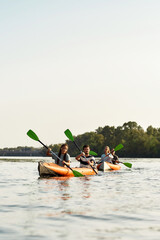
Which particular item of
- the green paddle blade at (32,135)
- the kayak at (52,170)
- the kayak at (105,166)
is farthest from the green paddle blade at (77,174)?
the kayak at (105,166)

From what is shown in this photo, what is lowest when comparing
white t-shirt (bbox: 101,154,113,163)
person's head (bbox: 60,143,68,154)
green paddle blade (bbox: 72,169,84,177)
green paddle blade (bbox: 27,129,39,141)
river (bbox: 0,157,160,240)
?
river (bbox: 0,157,160,240)

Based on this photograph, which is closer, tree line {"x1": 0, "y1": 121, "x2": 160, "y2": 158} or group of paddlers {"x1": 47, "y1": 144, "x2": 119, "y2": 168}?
group of paddlers {"x1": 47, "y1": 144, "x2": 119, "y2": 168}

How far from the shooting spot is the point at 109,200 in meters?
9.89

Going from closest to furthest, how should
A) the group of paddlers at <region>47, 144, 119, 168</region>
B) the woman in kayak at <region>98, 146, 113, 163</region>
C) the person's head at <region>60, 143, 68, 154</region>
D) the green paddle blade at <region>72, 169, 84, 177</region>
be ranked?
the person's head at <region>60, 143, 68, 154</region>
the group of paddlers at <region>47, 144, 119, 168</region>
the green paddle blade at <region>72, 169, 84, 177</region>
the woman in kayak at <region>98, 146, 113, 163</region>

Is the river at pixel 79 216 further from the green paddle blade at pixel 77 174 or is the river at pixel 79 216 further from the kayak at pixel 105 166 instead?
the kayak at pixel 105 166

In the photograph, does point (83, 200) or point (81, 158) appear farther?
point (81, 158)

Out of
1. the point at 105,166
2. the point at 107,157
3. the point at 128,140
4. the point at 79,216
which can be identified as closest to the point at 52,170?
the point at 105,166

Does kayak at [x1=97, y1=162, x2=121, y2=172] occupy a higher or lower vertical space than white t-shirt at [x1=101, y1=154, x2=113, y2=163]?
lower

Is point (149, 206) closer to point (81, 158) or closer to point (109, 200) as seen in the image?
point (109, 200)

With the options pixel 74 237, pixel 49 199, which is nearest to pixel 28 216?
pixel 74 237

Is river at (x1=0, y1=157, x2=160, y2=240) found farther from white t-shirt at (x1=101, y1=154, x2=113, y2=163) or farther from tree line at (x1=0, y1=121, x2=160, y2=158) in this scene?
tree line at (x1=0, y1=121, x2=160, y2=158)

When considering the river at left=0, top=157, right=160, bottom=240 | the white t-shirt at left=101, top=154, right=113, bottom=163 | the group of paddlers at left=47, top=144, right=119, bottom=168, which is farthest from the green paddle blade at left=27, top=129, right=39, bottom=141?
the white t-shirt at left=101, top=154, right=113, bottom=163

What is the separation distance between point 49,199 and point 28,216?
8.12ft

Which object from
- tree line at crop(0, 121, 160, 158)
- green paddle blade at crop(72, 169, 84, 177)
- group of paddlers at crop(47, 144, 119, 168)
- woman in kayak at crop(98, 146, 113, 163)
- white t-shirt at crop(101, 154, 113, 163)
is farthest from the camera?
tree line at crop(0, 121, 160, 158)
